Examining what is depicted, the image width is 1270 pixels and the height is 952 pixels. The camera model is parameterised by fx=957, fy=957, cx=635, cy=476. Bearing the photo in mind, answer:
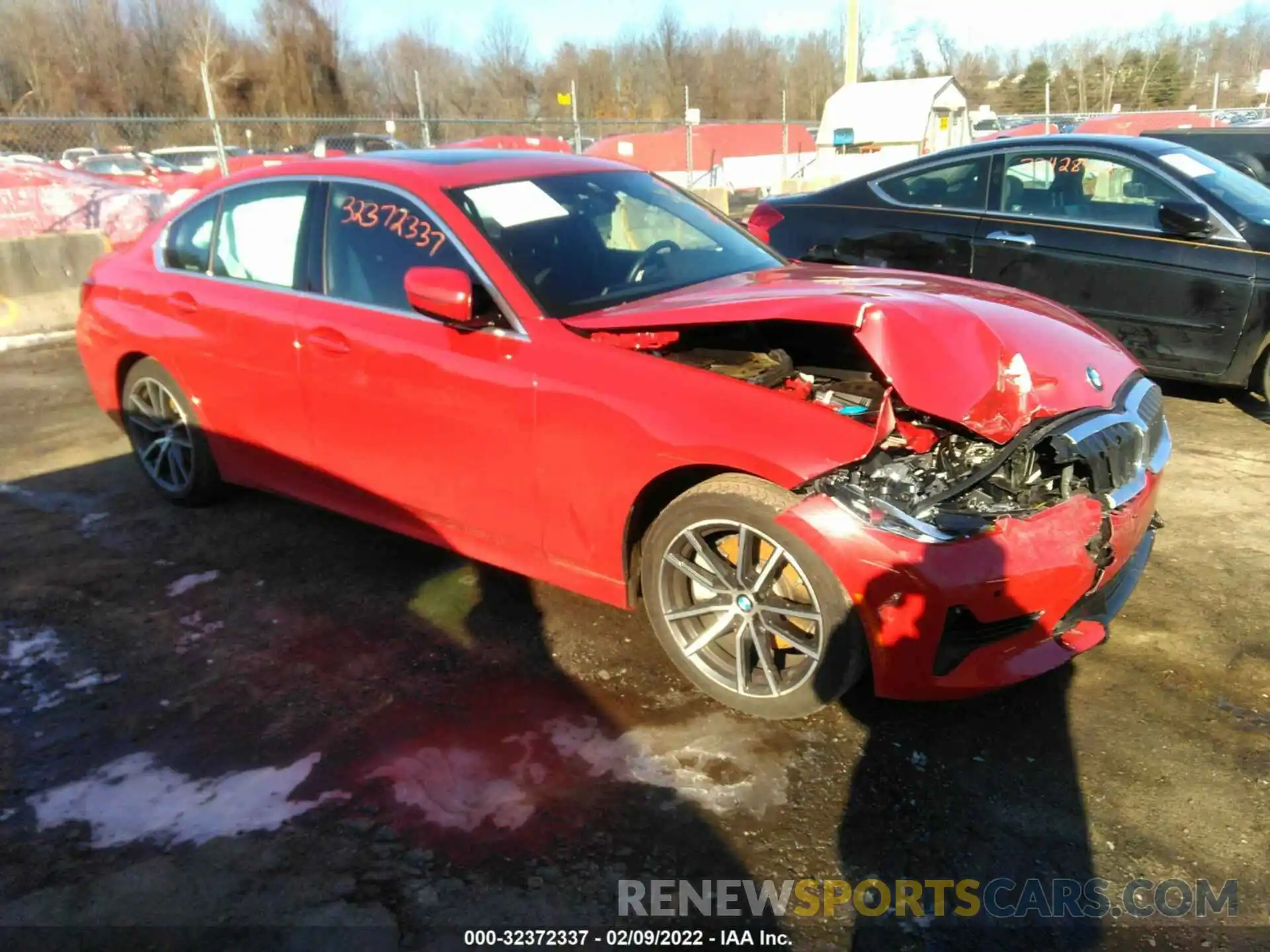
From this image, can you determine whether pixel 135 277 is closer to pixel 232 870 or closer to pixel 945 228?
pixel 232 870

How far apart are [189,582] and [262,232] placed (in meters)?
1.55

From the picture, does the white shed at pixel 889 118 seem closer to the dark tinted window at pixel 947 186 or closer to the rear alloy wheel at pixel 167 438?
the dark tinted window at pixel 947 186

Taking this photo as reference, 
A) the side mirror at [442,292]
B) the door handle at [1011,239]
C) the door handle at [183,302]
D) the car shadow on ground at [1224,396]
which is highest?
the side mirror at [442,292]

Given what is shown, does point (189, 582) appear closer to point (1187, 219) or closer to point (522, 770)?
point (522, 770)

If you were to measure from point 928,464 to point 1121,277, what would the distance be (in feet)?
11.7

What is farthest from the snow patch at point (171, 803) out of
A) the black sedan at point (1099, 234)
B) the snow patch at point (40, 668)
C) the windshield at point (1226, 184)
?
the windshield at point (1226, 184)

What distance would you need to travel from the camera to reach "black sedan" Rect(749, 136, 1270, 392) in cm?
531

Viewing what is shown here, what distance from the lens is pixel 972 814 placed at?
254 centimetres

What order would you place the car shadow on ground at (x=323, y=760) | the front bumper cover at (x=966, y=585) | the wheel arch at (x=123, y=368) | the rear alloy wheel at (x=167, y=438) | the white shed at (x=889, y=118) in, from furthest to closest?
the white shed at (x=889, y=118) → the wheel arch at (x=123, y=368) → the rear alloy wheel at (x=167, y=438) → the front bumper cover at (x=966, y=585) → the car shadow on ground at (x=323, y=760)

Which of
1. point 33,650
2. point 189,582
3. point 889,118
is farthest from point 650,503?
point 889,118

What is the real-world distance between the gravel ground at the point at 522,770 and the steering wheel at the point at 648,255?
130cm

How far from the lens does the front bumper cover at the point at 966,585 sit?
2.56 m

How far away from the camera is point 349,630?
11.9 feet

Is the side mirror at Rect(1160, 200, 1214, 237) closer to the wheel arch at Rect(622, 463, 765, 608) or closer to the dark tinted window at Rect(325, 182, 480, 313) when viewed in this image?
the wheel arch at Rect(622, 463, 765, 608)
